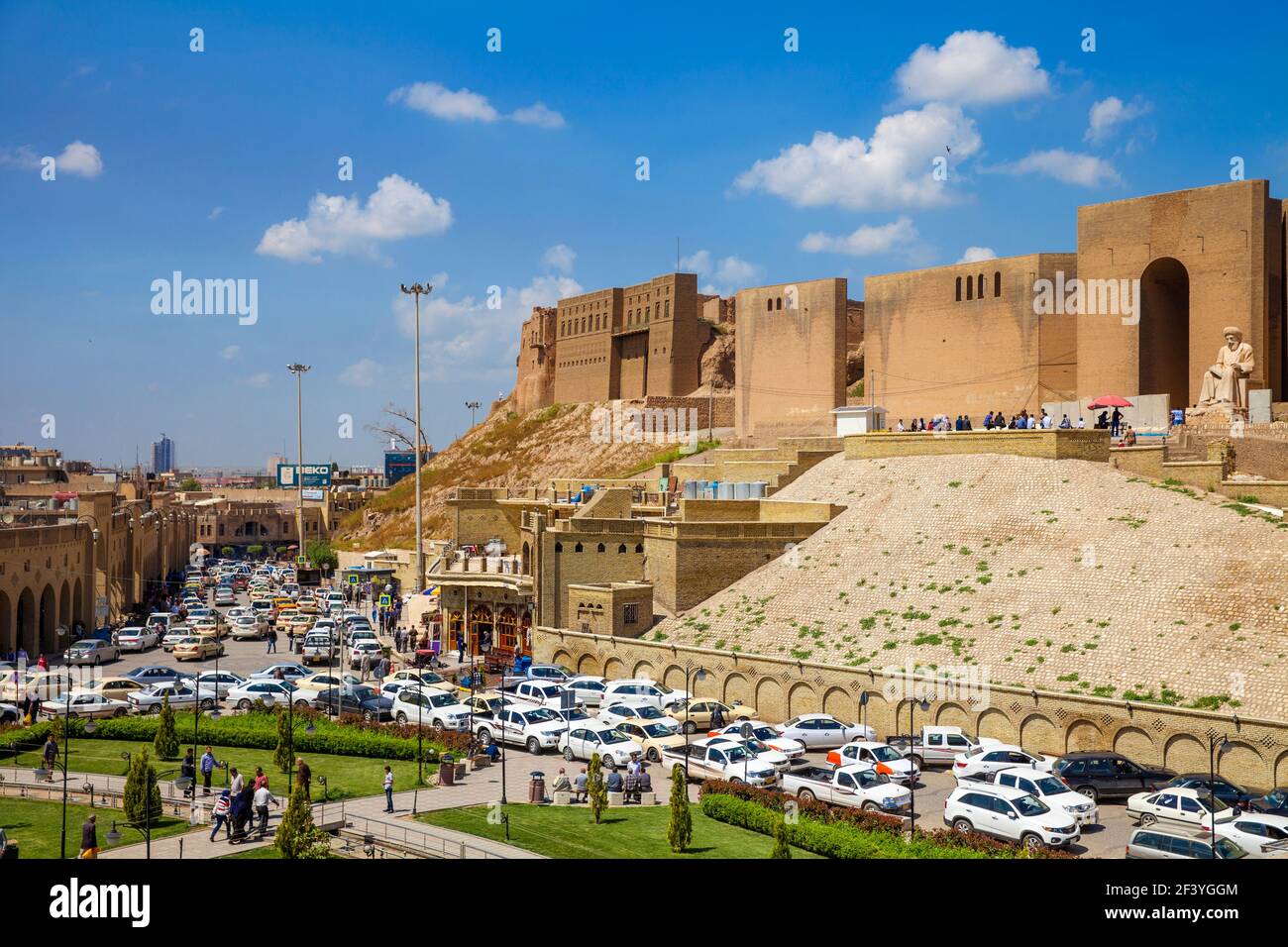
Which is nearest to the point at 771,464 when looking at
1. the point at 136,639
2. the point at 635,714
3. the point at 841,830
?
the point at 635,714

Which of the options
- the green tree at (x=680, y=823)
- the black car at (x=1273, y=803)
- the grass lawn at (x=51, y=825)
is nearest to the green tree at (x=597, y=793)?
the green tree at (x=680, y=823)

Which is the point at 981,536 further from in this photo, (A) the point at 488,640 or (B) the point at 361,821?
(B) the point at 361,821

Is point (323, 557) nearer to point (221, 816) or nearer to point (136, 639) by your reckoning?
point (136, 639)

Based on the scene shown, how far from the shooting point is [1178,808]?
19688 millimetres

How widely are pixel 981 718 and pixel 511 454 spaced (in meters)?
72.3

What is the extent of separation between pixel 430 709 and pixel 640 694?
5567 millimetres

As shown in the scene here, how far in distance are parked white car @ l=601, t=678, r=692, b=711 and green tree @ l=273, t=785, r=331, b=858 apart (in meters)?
13.1

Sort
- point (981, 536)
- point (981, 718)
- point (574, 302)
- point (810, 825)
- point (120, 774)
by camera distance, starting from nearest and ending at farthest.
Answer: point (810, 825) < point (120, 774) < point (981, 718) < point (981, 536) < point (574, 302)

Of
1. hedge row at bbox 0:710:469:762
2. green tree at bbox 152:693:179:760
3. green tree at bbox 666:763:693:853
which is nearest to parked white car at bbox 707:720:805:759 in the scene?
green tree at bbox 666:763:693:853

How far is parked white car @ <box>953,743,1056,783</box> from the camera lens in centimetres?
2291

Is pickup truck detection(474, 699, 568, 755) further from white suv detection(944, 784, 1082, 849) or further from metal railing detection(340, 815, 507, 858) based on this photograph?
white suv detection(944, 784, 1082, 849)

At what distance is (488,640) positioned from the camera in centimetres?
4059

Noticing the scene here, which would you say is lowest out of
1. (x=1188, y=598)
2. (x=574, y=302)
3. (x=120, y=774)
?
(x=120, y=774)
